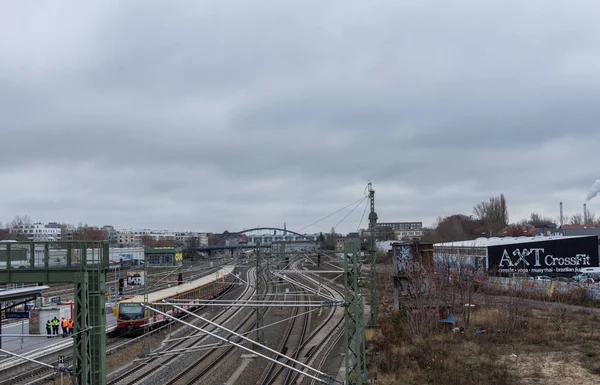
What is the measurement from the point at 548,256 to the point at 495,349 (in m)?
36.1

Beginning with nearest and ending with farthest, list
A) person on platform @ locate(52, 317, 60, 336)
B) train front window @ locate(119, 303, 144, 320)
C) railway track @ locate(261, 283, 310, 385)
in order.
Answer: railway track @ locate(261, 283, 310, 385), person on platform @ locate(52, 317, 60, 336), train front window @ locate(119, 303, 144, 320)

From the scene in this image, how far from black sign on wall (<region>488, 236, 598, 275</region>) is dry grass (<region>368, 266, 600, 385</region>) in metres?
20.3

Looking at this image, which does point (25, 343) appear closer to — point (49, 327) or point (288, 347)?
point (49, 327)

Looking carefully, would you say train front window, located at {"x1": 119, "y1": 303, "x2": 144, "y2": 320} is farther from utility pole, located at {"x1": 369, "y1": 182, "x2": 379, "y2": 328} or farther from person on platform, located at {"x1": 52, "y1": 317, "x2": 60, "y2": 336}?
utility pole, located at {"x1": 369, "y1": 182, "x2": 379, "y2": 328}

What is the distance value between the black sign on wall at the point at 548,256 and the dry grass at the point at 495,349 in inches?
797

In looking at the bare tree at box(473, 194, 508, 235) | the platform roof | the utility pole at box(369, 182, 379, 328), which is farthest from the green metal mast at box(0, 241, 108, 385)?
the bare tree at box(473, 194, 508, 235)

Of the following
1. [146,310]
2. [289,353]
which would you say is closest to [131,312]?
A: [146,310]

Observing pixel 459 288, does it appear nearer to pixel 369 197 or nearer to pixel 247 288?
pixel 369 197

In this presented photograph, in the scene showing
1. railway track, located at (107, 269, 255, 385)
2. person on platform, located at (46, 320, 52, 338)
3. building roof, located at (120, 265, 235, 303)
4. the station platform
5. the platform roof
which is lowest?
railway track, located at (107, 269, 255, 385)

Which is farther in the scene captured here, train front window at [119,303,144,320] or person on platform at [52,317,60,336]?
train front window at [119,303,144,320]

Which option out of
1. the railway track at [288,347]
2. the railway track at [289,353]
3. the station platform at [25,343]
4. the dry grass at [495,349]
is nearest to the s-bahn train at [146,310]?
the station platform at [25,343]

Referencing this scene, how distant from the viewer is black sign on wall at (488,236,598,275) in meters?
53.9

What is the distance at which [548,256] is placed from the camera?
54.6m

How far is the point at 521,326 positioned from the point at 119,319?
973 inches
